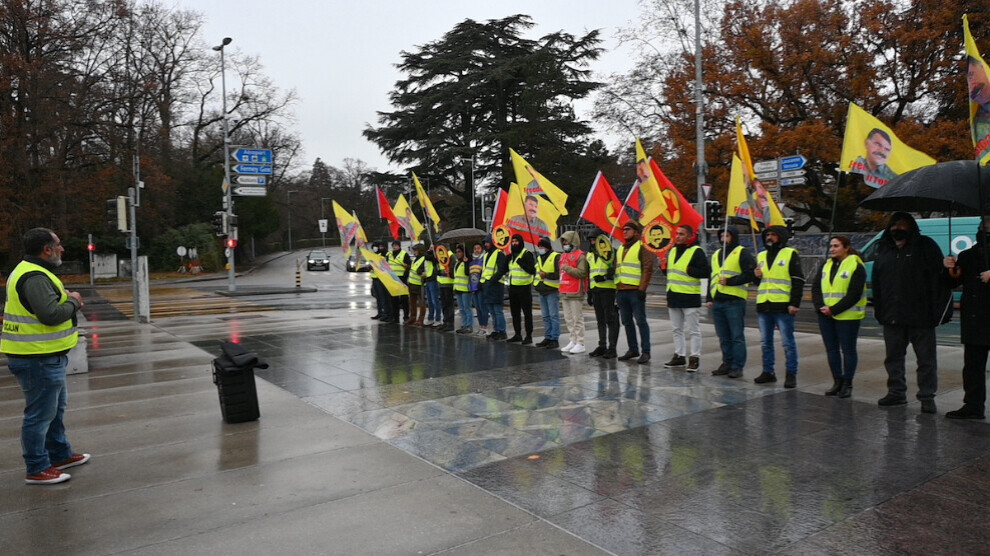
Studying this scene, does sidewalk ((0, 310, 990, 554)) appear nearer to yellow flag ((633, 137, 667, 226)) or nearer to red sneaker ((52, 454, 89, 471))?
red sneaker ((52, 454, 89, 471))

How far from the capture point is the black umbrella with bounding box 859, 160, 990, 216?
19.9 ft

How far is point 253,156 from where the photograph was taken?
28.7m

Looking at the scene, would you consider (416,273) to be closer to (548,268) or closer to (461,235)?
(461,235)

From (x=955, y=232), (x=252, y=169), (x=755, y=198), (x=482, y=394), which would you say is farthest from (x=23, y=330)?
(x=252, y=169)

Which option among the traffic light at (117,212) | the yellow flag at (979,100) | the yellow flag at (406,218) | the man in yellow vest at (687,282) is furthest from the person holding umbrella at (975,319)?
the traffic light at (117,212)

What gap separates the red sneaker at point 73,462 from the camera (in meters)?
5.42

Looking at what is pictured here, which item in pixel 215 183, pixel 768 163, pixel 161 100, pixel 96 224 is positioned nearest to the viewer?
pixel 768 163

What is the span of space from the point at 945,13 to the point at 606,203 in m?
19.6

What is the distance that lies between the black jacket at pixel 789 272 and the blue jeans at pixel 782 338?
0.31 ft

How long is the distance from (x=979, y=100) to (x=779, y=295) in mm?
2790

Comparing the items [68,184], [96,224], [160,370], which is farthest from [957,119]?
[96,224]

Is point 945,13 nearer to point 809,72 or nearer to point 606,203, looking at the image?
point 809,72

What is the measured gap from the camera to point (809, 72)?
26750 mm

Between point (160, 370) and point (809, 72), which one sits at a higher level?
point (809, 72)
